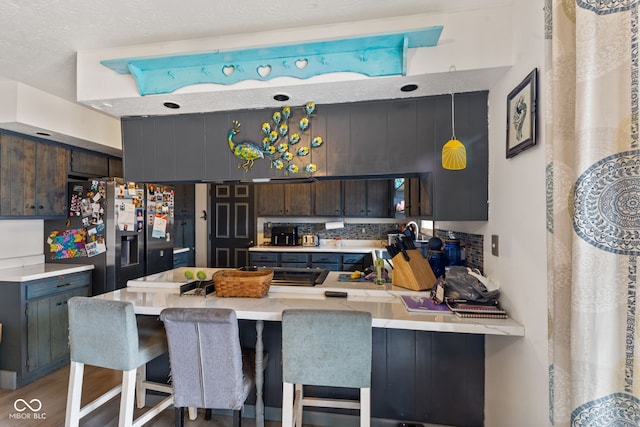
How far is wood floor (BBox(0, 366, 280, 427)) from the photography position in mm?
1969

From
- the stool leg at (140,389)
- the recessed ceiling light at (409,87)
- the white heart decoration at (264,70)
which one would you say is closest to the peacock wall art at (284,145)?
the white heart decoration at (264,70)

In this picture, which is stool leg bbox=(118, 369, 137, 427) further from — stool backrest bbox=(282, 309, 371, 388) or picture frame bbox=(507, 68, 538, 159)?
picture frame bbox=(507, 68, 538, 159)

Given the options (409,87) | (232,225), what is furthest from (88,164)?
(409,87)

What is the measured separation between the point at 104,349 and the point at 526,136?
2.33 metres

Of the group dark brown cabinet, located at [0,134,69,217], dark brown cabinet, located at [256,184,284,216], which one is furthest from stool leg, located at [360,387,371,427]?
dark brown cabinet, located at [256,184,284,216]

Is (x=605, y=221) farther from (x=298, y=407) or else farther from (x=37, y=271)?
(x=37, y=271)

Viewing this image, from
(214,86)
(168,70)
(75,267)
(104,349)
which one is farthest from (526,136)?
(75,267)

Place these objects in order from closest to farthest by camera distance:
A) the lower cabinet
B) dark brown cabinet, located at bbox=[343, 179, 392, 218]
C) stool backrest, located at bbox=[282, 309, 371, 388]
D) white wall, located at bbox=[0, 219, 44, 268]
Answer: stool backrest, located at bbox=[282, 309, 371, 388]
the lower cabinet
white wall, located at bbox=[0, 219, 44, 268]
dark brown cabinet, located at bbox=[343, 179, 392, 218]

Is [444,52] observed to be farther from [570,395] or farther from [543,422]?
[543,422]

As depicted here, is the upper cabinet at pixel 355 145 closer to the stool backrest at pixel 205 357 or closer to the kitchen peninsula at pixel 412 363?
the kitchen peninsula at pixel 412 363

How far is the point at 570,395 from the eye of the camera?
73cm

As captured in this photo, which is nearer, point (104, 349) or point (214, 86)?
point (104, 349)

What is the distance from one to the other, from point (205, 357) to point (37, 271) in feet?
7.65

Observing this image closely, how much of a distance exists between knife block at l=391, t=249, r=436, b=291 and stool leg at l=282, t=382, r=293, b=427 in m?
1.02
